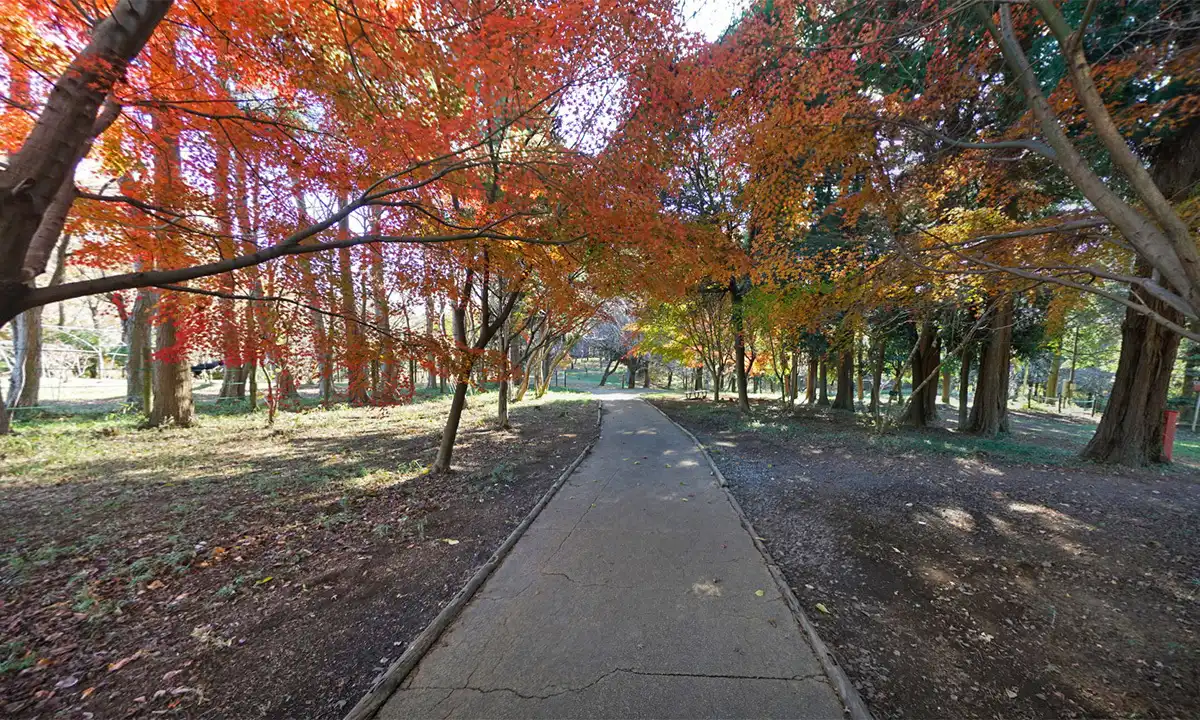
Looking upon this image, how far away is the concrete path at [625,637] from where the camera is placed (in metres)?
2.41

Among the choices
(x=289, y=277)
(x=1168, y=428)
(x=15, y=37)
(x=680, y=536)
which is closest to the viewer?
(x=15, y=37)

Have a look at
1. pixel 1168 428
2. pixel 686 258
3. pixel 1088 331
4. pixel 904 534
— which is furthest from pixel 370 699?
pixel 1088 331

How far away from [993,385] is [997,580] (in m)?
11.2

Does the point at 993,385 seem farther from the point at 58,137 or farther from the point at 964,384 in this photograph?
the point at 58,137

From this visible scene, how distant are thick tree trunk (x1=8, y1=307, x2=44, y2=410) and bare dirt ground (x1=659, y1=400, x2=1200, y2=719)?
759 inches

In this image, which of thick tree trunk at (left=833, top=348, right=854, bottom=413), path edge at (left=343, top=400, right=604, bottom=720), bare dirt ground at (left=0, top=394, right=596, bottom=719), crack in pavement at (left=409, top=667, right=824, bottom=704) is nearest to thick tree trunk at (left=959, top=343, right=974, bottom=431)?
thick tree trunk at (left=833, top=348, right=854, bottom=413)

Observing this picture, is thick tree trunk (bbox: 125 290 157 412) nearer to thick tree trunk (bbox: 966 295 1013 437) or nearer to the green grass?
the green grass

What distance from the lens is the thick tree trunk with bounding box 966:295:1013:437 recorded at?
1138 centimetres

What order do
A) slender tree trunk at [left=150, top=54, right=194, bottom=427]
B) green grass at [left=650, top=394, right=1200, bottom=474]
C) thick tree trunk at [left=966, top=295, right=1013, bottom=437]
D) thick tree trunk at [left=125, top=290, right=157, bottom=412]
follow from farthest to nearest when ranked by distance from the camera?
1. thick tree trunk at [left=125, top=290, right=157, bottom=412]
2. thick tree trunk at [left=966, top=295, right=1013, bottom=437]
3. green grass at [left=650, top=394, right=1200, bottom=474]
4. slender tree trunk at [left=150, top=54, right=194, bottom=427]

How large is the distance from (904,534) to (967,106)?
23.8 ft

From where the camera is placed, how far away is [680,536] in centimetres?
464

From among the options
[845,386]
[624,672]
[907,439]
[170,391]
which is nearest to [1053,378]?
[845,386]

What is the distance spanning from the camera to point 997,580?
Answer: 12.4 feet

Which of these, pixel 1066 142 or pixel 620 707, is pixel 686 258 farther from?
pixel 620 707
